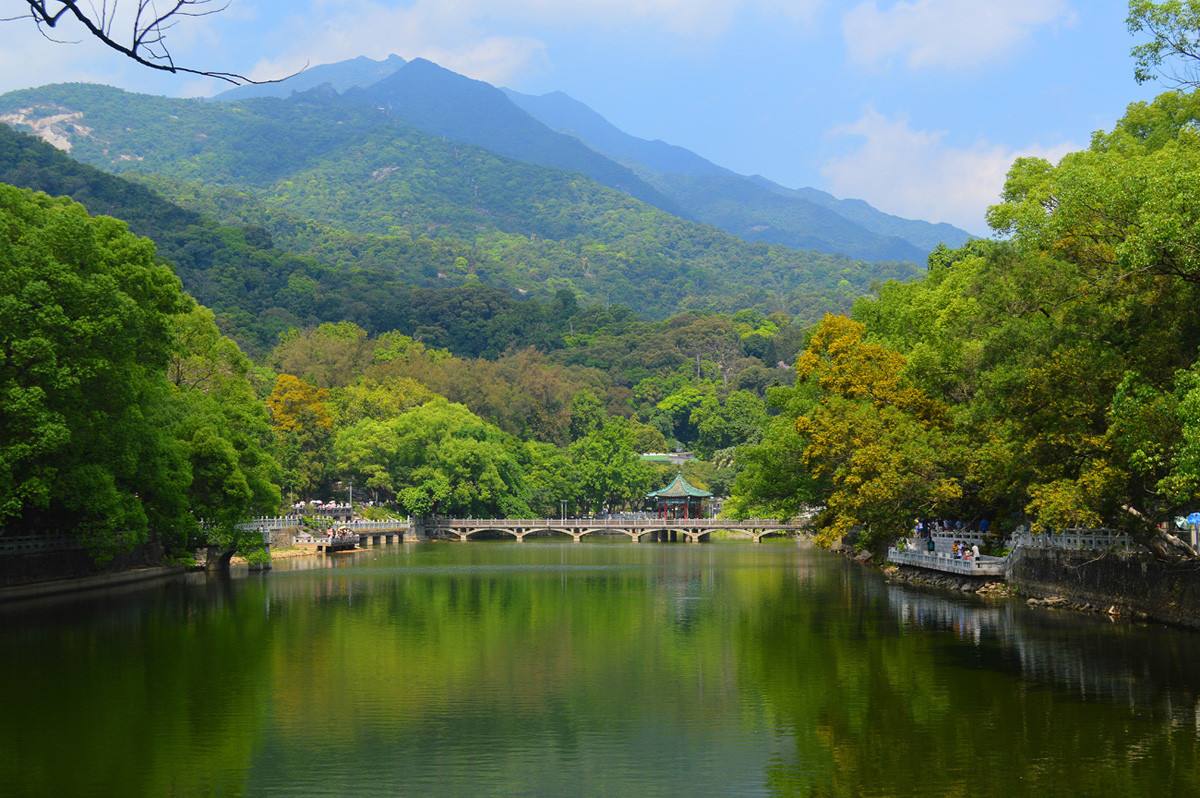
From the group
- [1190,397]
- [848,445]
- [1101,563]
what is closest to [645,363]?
[848,445]

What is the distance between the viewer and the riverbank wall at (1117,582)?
96.0 ft

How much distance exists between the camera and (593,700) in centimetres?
2209

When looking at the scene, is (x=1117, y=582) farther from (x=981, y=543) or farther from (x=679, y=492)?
(x=679, y=492)

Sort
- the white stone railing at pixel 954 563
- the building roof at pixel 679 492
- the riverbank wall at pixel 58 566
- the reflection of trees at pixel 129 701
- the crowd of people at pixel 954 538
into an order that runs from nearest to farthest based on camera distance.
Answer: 1. the reflection of trees at pixel 129 701
2. the riverbank wall at pixel 58 566
3. the white stone railing at pixel 954 563
4. the crowd of people at pixel 954 538
5. the building roof at pixel 679 492

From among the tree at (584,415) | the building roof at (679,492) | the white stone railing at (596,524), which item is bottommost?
the white stone railing at (596,524)

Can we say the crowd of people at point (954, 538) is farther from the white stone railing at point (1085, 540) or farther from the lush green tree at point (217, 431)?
the lush green tree at point (217, 431)

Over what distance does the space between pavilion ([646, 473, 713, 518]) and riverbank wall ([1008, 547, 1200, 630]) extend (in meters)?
79.8

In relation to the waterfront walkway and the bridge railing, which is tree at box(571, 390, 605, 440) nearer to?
the bridge railing

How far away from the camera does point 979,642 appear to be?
29281 mm

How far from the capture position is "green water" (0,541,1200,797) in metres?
16.3

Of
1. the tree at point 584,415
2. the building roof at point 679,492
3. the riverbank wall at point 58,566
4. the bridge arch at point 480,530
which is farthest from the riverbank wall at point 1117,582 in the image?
the tree at point 584,415

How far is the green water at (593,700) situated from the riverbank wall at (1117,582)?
0.85 m

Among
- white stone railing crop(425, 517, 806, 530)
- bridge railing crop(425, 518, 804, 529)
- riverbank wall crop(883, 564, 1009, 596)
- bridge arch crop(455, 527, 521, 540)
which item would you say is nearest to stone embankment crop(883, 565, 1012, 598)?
riverbank wall crop(883, 564, 1009, 596)

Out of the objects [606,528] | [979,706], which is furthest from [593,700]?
[606,528]
